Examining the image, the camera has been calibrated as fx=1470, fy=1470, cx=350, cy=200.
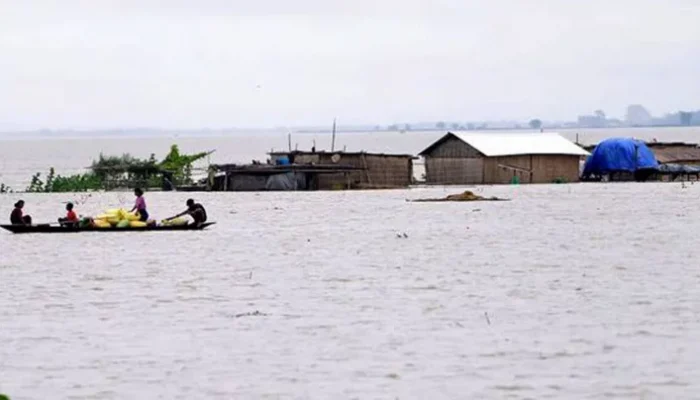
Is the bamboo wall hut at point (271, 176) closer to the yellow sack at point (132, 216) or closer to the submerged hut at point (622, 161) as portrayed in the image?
the submerged hut at point (622, 161)

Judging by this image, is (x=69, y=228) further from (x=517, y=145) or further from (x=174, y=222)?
(x=517, y=145)

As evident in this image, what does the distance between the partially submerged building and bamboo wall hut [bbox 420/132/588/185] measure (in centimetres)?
134

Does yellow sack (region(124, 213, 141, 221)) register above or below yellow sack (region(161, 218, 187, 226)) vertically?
above

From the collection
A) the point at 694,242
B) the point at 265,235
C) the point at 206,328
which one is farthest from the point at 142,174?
the point at 206,328

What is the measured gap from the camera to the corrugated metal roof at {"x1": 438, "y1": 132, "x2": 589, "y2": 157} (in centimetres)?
4616

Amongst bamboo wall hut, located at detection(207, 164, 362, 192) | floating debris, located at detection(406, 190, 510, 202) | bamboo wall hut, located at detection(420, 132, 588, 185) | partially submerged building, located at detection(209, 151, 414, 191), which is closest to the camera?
floating debris, located at detection(406, 190, 510, 202)

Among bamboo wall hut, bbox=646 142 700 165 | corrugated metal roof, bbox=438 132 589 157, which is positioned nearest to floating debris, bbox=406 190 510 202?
corrugated metal roof, bbox=438 132 589 157

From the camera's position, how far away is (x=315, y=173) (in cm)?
4462

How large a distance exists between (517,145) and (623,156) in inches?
141

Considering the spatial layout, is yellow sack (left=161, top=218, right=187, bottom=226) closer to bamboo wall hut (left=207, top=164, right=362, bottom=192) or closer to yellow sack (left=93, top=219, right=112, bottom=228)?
yellow sack (left=93, top=219, right=112, bottom=228)

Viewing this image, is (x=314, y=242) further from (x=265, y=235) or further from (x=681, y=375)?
(x=681, y=375)

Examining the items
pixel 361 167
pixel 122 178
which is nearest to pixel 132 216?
pixel 361 167

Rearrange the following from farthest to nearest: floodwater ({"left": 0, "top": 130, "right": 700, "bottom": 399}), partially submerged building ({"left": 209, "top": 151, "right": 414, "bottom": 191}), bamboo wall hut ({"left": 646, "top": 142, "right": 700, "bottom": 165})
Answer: bamboo wall hut ({"left": 646, "top": 142, "right": 700, "bottom": 165}) → partially submerged building ({"left": 209, "top": 151, "right": 414, "bottom": 191}) → floodwater ({"left": 0, "top": 130, "right": 700, "bottom": 399})

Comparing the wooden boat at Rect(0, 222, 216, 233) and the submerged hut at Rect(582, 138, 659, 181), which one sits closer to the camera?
the wooden boat at Rect(0, 222, 216, 233)
